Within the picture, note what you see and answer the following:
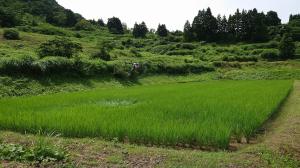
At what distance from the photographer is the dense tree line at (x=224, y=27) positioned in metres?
68.9

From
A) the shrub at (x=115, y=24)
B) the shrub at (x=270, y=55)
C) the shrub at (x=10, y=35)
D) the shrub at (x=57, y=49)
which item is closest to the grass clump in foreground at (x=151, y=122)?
the shrub at (x=57, y=49)

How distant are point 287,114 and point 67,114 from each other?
8866mm

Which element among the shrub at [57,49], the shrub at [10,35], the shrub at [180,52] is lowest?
the shrub at [180,52]

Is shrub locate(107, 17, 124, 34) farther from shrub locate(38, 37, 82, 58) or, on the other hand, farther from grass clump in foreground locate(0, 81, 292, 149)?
grass clump in foreground locate(0, 81, 292, 149)

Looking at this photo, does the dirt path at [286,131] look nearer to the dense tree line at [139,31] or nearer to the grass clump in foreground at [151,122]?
the grass clump in foreground at [151,122]

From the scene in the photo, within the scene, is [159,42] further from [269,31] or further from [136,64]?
[136,64]

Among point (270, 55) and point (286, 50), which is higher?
point (286, 50)

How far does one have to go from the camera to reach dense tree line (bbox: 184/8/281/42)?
68.9 m

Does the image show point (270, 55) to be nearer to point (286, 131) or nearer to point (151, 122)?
point (286, 131)

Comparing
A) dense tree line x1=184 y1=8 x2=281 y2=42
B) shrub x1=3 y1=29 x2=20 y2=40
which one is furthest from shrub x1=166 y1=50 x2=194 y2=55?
shrub x1=3 y1=29 x2=20 y2=40

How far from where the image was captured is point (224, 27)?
7225cm

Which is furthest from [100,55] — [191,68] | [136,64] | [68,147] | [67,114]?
[68,147]

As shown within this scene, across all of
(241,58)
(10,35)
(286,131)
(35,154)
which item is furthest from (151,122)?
(241,58)

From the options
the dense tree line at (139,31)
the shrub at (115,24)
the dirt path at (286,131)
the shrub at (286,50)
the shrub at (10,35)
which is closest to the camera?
the dirt path at (286,131)
